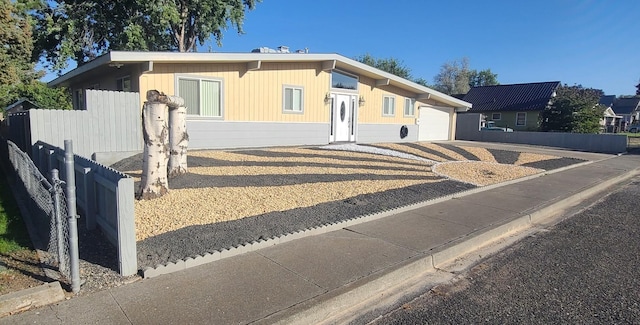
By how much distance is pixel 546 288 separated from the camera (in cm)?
403

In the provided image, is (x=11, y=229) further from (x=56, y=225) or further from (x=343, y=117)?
(x=343, y=117)

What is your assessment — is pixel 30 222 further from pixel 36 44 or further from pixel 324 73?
pixel 36 44

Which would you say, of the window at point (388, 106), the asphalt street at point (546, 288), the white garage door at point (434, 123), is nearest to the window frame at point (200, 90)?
the window at point (388, 106)

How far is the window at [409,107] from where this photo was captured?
20.8 m

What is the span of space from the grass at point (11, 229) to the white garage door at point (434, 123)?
756 inches

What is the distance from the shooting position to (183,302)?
338 centimetres

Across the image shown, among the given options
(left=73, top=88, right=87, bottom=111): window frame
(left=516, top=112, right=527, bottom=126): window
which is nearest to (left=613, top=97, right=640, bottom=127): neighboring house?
(left=516, top=112, right=527, bottom=126): window

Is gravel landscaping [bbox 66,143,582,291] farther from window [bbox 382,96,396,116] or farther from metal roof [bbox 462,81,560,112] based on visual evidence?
metal roof [bbox 462,81,560,112]

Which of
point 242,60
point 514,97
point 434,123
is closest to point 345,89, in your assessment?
point 242,60

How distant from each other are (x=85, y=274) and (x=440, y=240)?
14.0 ft

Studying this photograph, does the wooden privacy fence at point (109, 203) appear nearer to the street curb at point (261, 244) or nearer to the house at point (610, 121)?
the street curb at point (261, 244)

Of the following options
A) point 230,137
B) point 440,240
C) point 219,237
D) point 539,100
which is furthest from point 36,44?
point 539,100

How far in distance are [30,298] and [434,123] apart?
73.7 feet

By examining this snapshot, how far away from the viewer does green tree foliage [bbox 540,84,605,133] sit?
29688 millimetres
